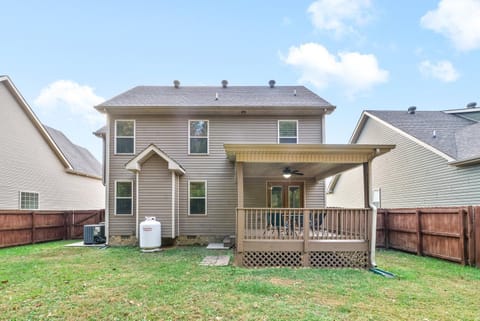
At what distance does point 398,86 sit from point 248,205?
18.5 metres

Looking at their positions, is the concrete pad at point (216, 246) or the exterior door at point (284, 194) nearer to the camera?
the concrete pad at point (216, 246)

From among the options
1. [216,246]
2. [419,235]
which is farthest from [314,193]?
[216,246]

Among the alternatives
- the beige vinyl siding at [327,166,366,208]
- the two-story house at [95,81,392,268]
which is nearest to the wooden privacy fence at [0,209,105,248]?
the two-story house at [95,81,392,268]

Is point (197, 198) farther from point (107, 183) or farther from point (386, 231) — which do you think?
point (386, 231)

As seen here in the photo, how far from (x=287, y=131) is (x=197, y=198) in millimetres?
4317

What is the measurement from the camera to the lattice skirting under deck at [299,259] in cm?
711

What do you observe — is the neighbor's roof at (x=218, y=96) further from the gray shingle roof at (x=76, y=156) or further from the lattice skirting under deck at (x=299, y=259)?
the gray shingle roof at (x=76, y=156)

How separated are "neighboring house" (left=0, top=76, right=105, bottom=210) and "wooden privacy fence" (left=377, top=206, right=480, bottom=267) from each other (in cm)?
1477

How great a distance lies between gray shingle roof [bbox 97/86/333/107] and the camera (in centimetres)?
1088

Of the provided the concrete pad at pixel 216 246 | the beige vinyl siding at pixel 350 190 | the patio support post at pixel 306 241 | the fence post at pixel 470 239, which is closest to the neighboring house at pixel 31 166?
the concrete pad at pixel 216 246

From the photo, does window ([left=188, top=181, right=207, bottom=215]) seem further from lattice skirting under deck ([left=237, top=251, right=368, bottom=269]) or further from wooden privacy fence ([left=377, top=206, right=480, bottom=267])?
wooden privacy fence ([left=377, top=206, right=480, bottom=267])

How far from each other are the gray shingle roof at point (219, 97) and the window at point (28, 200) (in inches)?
238

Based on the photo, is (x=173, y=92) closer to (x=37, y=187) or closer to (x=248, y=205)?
(x=248, y=205)

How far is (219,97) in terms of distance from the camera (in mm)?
11875
